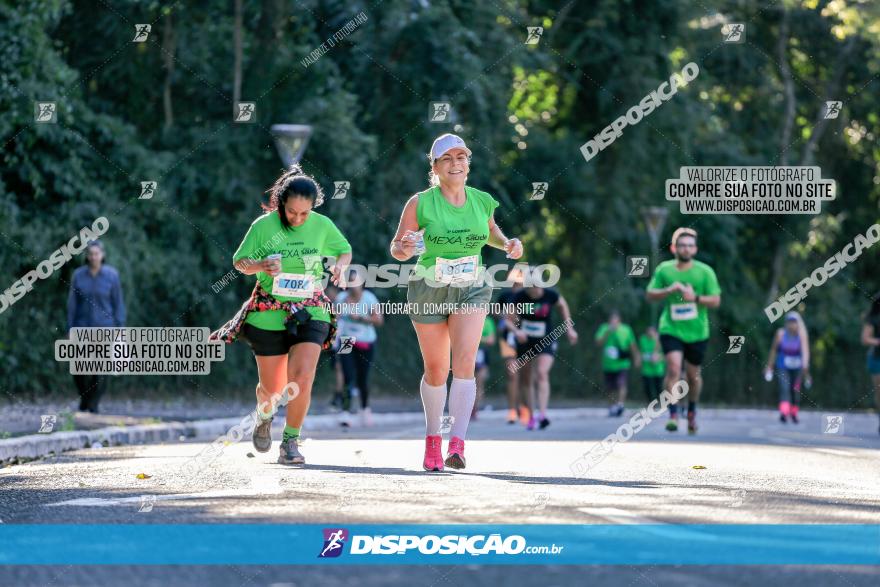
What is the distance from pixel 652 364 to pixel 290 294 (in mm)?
15804

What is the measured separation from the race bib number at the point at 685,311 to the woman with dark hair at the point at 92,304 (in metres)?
6.22

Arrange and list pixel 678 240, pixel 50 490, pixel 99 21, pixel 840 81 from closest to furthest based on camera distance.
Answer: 1. pixel 50 490
2. pixel 678 240
3. pixel 99 21
4. pixel 840 81

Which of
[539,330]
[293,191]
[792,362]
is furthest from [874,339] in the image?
[293,191]

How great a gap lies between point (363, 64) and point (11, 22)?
26.0ft

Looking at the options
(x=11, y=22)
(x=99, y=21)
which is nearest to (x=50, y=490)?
(x=11, y=22)

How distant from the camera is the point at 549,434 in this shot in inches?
717

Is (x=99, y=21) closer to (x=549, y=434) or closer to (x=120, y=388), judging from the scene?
(x=120, y=388)

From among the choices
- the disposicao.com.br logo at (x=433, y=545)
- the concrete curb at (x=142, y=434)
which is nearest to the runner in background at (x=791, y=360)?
the concrete curb at (x=142, y=434)

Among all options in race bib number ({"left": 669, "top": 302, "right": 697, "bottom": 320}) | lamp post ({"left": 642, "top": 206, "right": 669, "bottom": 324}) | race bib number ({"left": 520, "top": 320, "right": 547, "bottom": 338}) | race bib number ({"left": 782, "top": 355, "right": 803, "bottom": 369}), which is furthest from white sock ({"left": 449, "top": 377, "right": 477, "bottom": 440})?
lamp post ({"left": 642, "top": 206, "right": 669, "bottom": 324})

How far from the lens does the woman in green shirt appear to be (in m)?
10.8

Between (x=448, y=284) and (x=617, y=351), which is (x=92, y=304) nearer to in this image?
(x=448, y=284)

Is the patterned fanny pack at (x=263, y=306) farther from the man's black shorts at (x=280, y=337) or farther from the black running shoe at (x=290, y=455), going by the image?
the black running shoe at (x=290, y=455)

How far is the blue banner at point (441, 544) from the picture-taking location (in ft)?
20.8

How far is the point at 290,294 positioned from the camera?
37.4ft
